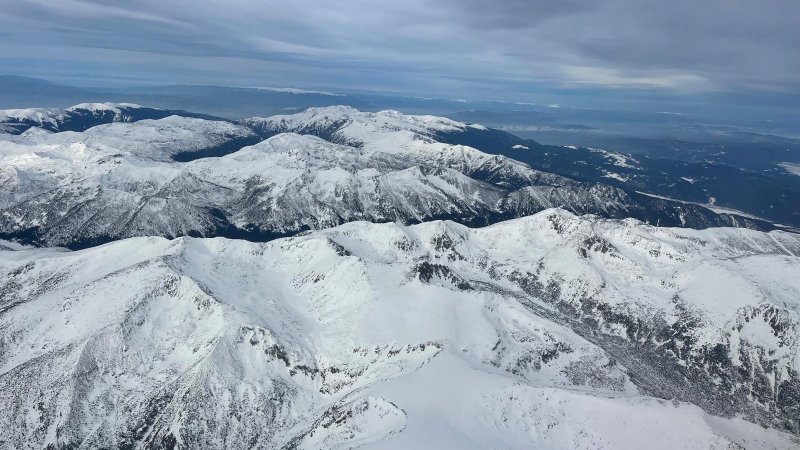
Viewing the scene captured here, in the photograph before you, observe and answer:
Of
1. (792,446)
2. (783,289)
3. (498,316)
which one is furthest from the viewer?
(783,289)

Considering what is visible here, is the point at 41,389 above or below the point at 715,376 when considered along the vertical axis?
below

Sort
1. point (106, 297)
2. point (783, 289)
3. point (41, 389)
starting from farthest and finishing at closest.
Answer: point (783, 289) < point (106, 297) < point (41, 389)

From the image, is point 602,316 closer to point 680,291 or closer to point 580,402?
point 680,291

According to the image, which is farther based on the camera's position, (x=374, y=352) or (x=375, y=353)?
(x=374, y=352)

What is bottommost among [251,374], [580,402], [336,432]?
[251,374]

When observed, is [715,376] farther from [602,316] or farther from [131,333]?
[131,333]

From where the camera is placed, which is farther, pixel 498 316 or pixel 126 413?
pixel 498 316

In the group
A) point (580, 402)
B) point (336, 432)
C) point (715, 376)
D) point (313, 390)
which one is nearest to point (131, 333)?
point (313, 390)
